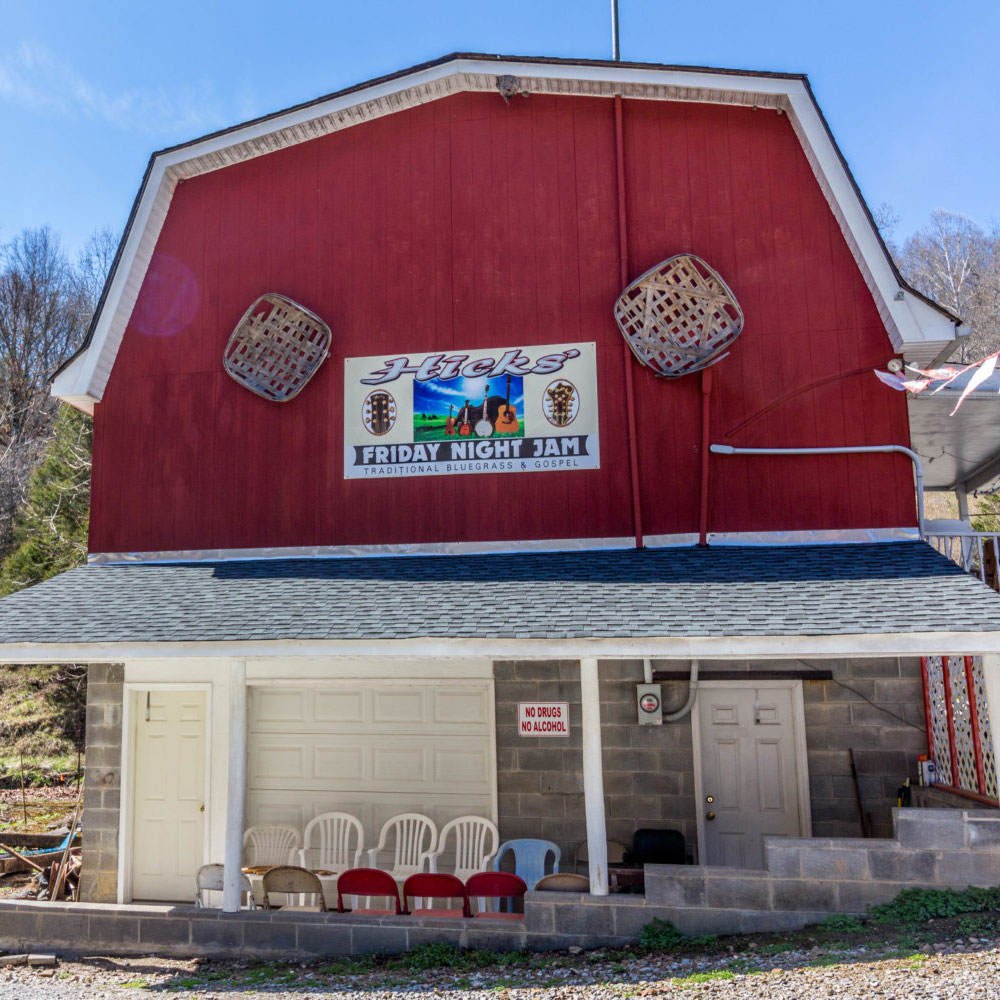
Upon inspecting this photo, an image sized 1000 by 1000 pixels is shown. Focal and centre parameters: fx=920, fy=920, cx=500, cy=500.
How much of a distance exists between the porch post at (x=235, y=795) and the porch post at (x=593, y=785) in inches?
111

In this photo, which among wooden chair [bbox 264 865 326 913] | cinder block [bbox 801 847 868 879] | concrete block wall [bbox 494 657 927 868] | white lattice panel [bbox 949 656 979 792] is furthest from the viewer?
concrete block wall [bbox 494 657 927 868]

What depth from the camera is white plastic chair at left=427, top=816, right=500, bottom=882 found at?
353 inches

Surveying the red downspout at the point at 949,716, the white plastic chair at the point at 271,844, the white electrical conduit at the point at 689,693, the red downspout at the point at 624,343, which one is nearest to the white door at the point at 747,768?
the white electrical conduit at the point at 689,693

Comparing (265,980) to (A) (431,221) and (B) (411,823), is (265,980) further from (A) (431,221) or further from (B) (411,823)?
(A) (431,221)

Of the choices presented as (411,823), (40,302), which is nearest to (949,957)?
(411,823)

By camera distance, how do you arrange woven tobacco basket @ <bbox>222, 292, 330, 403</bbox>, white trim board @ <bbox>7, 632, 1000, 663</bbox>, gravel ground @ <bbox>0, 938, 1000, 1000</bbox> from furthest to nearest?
1. woven tobacco basket @ <bbox>222, 292, 330, 403</bbox>
2. white trim board @ <bbox>7, 632, 1000, 663</bbox>
3. gravel ground @ <bbox>0, 938, 1000, 1000</bbox>

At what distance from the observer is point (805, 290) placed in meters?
9.28

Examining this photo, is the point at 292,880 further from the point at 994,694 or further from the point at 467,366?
the point at 994,694

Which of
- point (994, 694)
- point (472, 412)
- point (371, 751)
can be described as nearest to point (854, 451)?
point (994, 694)

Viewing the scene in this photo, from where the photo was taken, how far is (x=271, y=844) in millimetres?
9344

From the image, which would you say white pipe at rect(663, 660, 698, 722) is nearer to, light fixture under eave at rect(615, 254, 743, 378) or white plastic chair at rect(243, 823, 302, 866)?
light fixture under eave at rect(615, 254, 743, 378)

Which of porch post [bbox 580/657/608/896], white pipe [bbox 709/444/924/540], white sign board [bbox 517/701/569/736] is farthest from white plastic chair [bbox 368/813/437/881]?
white pipe [bbox 709/444/924/540]

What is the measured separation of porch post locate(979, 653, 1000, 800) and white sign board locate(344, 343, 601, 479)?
396cm

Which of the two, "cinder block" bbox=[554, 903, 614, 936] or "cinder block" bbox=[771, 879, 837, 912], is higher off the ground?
"cinder block" bbox=[771, 879, 837, 912]
